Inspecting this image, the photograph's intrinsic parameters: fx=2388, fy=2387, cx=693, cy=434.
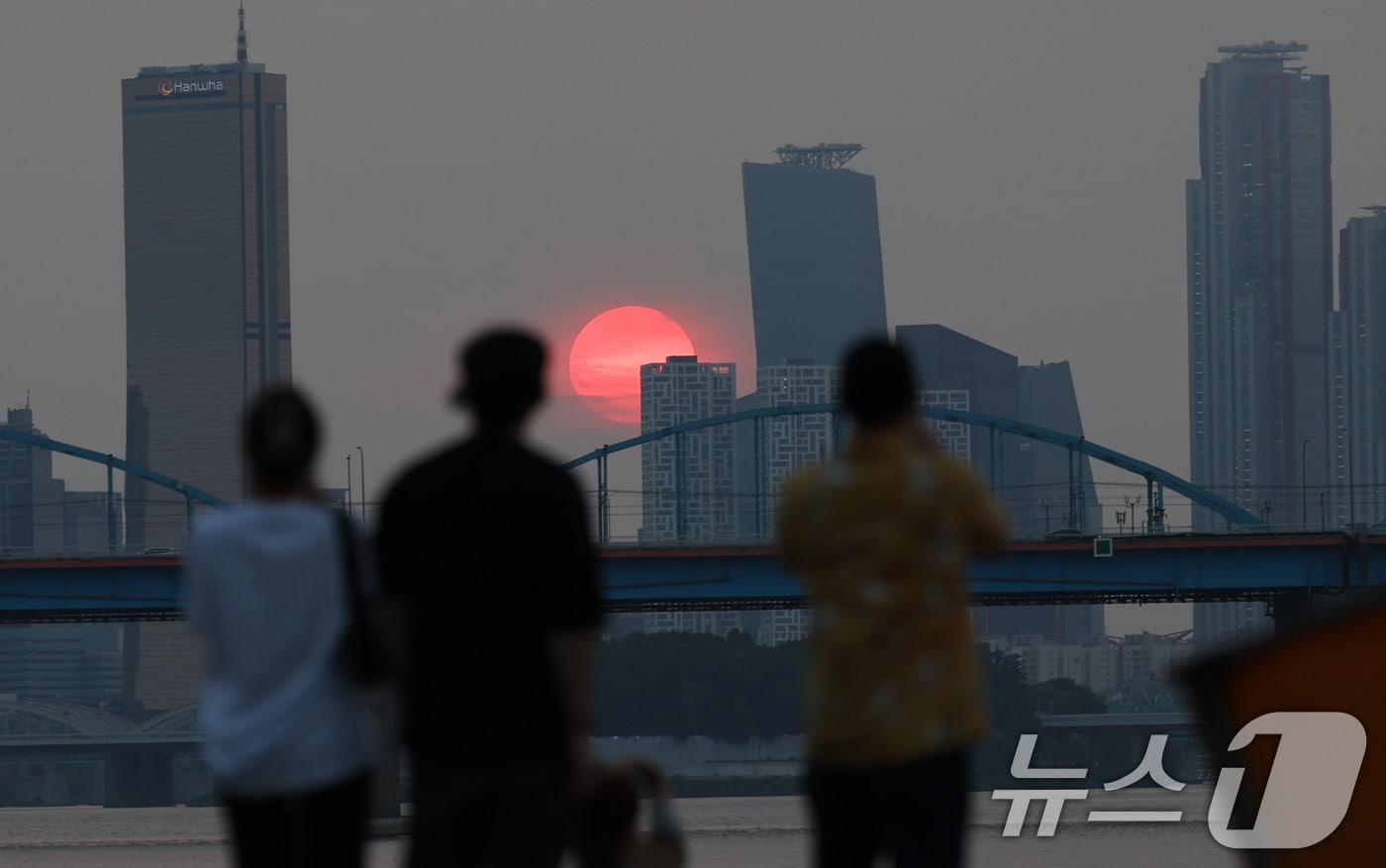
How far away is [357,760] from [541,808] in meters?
0.55

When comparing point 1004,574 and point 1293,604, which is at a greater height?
point 1004,574

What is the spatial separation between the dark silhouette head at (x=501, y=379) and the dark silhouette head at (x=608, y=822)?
3.55 ft

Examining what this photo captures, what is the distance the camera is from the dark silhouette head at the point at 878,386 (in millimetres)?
6270

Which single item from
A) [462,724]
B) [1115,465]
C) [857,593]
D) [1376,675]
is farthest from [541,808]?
[1115,465]

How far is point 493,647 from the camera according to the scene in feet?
19.8

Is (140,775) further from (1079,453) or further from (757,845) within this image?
(757,845)

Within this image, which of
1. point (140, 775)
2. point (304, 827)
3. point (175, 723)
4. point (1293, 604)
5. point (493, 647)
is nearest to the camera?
point (493, 647)

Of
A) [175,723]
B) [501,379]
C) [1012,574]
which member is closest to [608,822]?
[501,379]

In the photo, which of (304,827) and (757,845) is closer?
(304,827)

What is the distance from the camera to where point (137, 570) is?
62.1 m

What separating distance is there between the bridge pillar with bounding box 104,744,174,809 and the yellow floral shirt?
500ft

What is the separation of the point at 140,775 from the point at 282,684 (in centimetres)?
15552

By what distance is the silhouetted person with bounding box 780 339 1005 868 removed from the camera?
19.9 ft

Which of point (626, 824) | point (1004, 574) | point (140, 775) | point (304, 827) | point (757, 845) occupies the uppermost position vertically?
point (304, 827)
